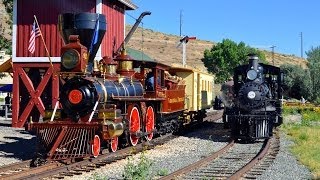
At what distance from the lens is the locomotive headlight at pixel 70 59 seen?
47.0ft

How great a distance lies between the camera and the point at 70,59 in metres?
14.5

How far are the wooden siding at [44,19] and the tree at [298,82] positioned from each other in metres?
37.1

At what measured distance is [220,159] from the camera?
48.0ft

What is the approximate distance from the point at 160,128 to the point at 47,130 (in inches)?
257

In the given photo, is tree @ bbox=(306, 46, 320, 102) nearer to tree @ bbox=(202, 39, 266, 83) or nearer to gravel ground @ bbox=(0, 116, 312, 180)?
tree @ bbox=(202, 39, 266, 83)

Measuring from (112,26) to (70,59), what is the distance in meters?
11.7

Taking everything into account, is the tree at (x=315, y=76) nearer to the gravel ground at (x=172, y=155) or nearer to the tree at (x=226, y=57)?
the tree at (x=226, y=57)

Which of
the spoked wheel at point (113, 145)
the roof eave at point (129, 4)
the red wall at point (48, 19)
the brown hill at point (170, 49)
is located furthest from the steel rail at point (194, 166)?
the brown hill at point (170, 49)

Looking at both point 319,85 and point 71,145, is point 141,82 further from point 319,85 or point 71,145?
point 319,85

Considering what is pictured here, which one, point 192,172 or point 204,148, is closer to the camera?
point 192,172

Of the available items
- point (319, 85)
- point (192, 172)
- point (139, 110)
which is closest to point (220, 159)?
point (192, 172)

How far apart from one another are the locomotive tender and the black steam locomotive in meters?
2.63

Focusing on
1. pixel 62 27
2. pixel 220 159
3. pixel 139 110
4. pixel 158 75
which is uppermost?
pixel 62 27

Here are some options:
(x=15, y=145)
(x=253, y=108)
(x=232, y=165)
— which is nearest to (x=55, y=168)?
(x=232, y=165)
